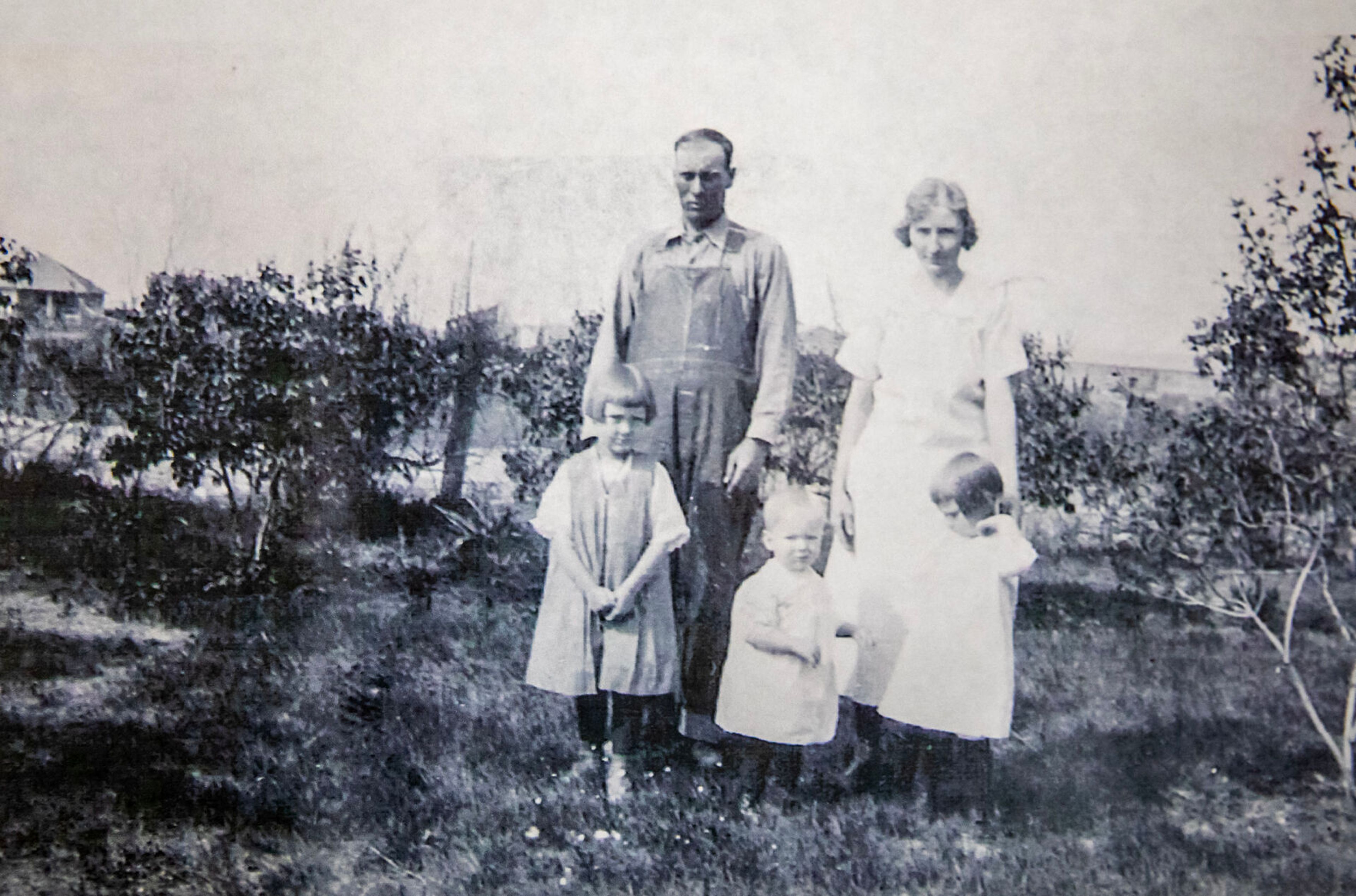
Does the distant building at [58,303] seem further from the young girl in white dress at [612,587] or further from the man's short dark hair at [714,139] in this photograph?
the man's short dark hair at [714,139]

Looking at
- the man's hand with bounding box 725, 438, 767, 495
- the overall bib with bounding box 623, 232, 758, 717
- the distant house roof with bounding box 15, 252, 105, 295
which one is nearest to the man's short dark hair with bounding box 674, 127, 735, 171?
the overall bib with bounding box 623, 232, 758, 717

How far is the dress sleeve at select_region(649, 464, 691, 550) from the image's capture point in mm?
3230

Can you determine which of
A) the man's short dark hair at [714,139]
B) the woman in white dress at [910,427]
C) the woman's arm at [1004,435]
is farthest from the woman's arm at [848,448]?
the man's short dark hair at [714,139]

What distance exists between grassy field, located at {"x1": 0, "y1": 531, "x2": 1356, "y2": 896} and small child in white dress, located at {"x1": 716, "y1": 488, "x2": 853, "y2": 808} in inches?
4.5

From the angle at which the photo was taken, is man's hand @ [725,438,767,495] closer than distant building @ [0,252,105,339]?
Yes

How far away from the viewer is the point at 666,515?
3.24 m

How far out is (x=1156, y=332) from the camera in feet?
10.9

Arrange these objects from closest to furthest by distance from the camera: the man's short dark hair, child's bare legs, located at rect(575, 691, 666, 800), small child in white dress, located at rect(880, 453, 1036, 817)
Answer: small child in white dress, located at rect(880, 453, 1036, 817)
child's bare legs, located at rect(575, 691, 666, 800)
the man's short dark hair

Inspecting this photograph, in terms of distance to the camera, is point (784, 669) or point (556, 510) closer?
point (784, 669)

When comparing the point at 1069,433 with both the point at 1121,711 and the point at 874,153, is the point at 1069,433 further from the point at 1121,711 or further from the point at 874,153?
the point at 874,153

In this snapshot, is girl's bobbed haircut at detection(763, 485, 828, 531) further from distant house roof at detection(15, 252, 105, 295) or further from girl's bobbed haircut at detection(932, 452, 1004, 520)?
distant house roof at detection(15, 252, 105, 295)

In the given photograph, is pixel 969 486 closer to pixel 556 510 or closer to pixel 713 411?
pixel 713 411

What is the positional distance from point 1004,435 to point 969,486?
212 mm

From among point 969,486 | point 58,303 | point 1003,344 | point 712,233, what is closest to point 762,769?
point 969,486
